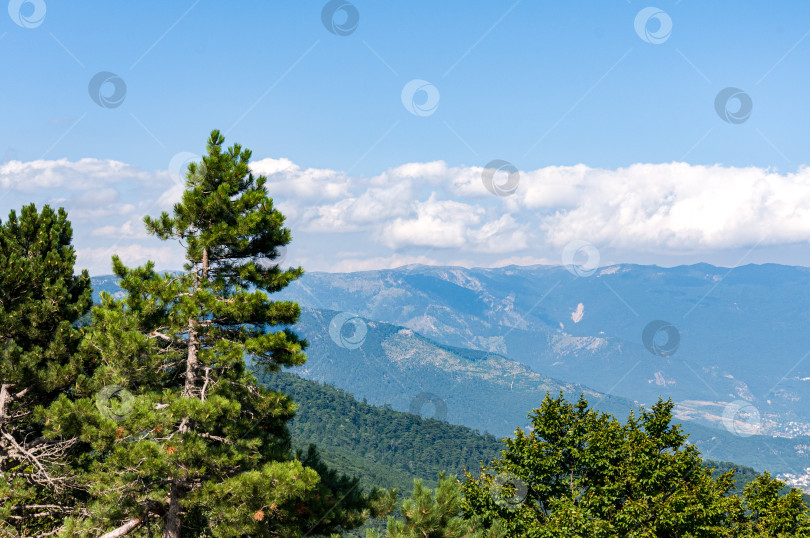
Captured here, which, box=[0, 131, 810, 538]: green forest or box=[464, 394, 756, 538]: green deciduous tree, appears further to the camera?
box=[464, 394, 756, 538]: green deciduous tree

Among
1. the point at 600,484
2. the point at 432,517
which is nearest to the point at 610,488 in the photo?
the point at 600,484

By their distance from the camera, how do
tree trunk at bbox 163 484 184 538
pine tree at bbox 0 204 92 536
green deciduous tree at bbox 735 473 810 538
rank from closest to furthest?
tree trunk at bbox 163 484 184 538 → pine tree at bbox 0 204 92 536 → green deciduous tree at bbox 735 473 810 538

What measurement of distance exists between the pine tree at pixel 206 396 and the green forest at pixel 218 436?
0.06 metres

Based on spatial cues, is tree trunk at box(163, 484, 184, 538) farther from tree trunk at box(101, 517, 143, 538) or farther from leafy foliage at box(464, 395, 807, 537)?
leafy foliage at box(464, 395, 807, 537)

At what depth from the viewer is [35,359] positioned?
19.4 meters

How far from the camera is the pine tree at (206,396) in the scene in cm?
1416

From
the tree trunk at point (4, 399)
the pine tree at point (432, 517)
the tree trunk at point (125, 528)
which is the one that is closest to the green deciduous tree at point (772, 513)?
the pine tree at point (432, 517)

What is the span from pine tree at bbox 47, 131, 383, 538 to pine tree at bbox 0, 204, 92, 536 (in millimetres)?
3996

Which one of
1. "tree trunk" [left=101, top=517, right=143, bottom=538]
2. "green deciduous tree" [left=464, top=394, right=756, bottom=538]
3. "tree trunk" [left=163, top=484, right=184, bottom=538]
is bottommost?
"tree trunk" [left=101, top=517, right=143, bottom=538]

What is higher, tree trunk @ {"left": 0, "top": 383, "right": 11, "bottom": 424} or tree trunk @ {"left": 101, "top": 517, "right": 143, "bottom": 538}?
tree trunk @ {"left": 0, "top": 383, "right": 11, "bottom": 424}

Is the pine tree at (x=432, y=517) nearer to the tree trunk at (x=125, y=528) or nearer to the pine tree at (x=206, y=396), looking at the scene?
the pine tree at (x=206, y=396)

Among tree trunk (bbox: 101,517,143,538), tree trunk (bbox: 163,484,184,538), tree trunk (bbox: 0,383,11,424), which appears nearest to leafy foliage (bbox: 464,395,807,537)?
tree trunk (bbox: 163,484,184,538)

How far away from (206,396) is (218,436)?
1.51 metres

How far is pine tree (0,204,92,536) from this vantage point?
61.7 ft
